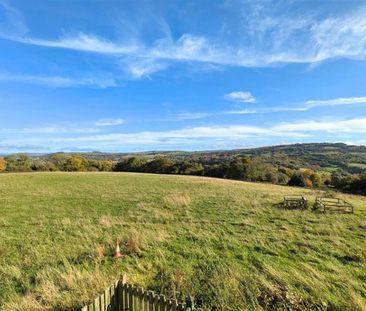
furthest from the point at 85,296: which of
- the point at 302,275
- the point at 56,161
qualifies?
the point at 56,161

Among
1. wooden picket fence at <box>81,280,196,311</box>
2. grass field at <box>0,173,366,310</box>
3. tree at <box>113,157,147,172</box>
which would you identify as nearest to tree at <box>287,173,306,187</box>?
tree at <box>113,157,147,172</box>

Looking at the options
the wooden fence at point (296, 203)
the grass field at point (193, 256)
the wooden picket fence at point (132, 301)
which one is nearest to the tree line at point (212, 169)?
the wooden fence at point (296, 203)

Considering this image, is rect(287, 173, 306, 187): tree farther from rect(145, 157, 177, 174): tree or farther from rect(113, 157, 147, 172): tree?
rect(113, 157, 147, 172): tree

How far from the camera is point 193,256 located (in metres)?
10.8

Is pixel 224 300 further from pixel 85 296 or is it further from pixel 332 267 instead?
pixel 332 267

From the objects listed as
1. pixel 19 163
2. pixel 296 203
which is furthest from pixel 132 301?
pixel 19 163

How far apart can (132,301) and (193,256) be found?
4.58 m

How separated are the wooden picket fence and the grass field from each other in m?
1.21

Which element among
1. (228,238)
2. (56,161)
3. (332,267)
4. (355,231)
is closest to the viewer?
(332,267)

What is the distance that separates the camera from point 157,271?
9.40 meters

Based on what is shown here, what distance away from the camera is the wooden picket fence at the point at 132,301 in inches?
227

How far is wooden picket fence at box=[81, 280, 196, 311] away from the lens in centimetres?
577

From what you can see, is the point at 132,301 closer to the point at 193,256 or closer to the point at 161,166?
the point at 193,256

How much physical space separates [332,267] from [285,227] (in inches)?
231
